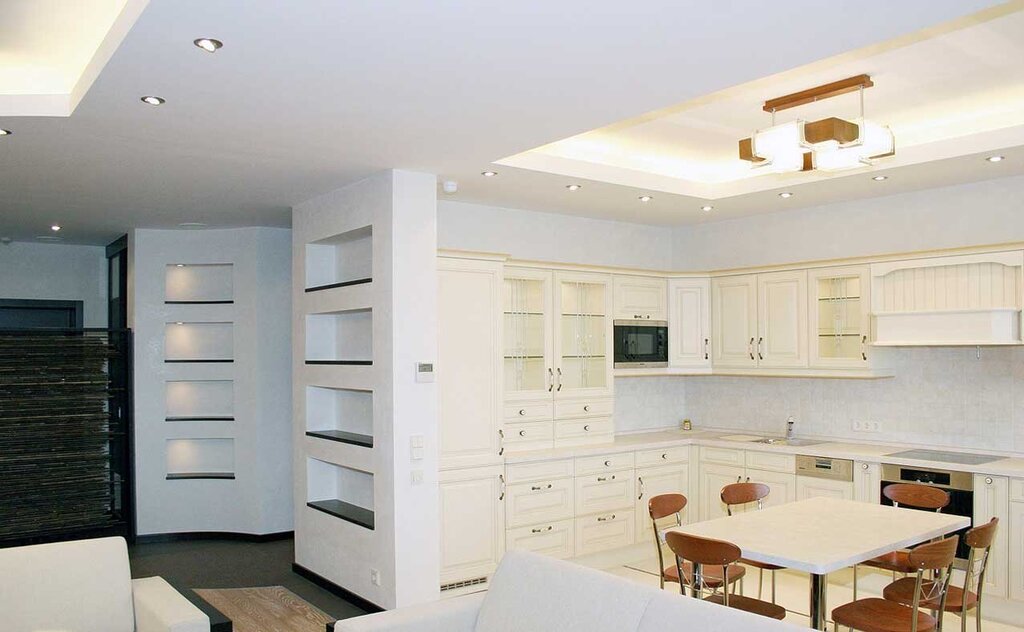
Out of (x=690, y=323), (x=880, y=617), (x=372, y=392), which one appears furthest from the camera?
(x=690, y=323)

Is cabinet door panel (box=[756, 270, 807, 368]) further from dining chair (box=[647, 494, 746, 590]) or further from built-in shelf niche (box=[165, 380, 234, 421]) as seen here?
built-in shelf niche (box=[165, 380, 234, 421])

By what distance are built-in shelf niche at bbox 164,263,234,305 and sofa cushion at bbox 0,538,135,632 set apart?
4.15 metres

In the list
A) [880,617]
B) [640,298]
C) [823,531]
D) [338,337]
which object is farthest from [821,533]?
[338,337]

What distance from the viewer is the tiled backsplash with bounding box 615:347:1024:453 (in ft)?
18.2

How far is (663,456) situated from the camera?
260 inches

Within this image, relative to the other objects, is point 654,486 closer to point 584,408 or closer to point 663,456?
point 663,456

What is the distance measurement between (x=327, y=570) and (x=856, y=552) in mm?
3487

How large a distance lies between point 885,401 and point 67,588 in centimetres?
530

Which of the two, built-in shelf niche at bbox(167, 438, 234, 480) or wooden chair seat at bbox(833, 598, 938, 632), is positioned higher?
built-in shelf niche at bbox(167, 438, 234, 480)

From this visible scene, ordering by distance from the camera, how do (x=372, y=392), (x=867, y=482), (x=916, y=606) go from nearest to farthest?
1. (x=916, y=606)
2. (x=372, y=392)
3. (x=867, y=482)

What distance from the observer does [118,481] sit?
711cm

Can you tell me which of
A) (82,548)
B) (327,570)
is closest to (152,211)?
(327,570)

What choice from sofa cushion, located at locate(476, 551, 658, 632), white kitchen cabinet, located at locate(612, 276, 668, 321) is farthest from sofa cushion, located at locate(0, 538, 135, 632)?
white kitchen cabinet, located at locate(612, 276, 668, 321)

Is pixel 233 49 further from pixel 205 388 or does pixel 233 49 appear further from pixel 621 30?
pixel 205 388
